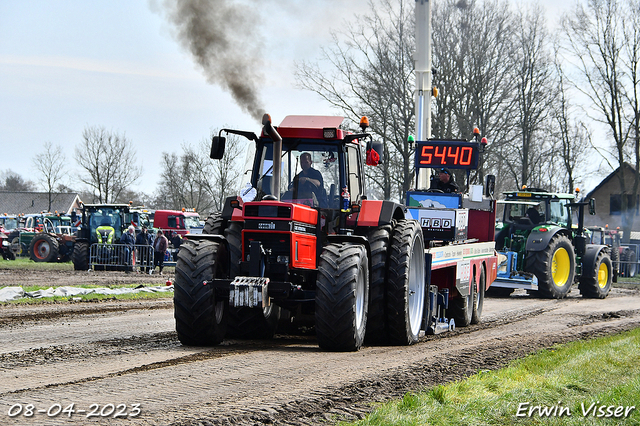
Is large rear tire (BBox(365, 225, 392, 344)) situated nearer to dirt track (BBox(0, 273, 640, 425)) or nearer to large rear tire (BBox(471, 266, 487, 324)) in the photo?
dirt track (BBox(0, 273, 640, 425))

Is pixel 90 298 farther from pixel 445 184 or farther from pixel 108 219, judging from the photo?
pixel 108 219

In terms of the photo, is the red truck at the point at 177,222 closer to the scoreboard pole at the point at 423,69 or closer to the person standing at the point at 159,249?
the person standing at the point at 159,249

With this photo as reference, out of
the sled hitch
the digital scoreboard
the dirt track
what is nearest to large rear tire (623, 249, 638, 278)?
the digital scoreboard

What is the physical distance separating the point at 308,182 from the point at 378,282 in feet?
4.97

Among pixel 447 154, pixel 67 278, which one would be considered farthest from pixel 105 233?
pixel 447 154

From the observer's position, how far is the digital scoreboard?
601 inches

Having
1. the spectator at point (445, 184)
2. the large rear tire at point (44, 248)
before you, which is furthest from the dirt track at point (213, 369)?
the large rear tire at point (44, 248)

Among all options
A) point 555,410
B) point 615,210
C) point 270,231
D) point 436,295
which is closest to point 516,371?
point 555,410

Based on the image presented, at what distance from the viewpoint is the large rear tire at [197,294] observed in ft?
26.8

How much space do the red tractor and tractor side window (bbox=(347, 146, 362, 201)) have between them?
0.05 ft

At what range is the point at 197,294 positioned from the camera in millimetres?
8164

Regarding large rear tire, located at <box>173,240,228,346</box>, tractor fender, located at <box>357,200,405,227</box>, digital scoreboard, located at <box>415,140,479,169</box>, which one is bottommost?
large rear tire, located at <box>173,240,228,346</box>

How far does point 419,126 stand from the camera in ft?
65.4

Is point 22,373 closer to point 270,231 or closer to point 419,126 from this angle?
point 270,231
